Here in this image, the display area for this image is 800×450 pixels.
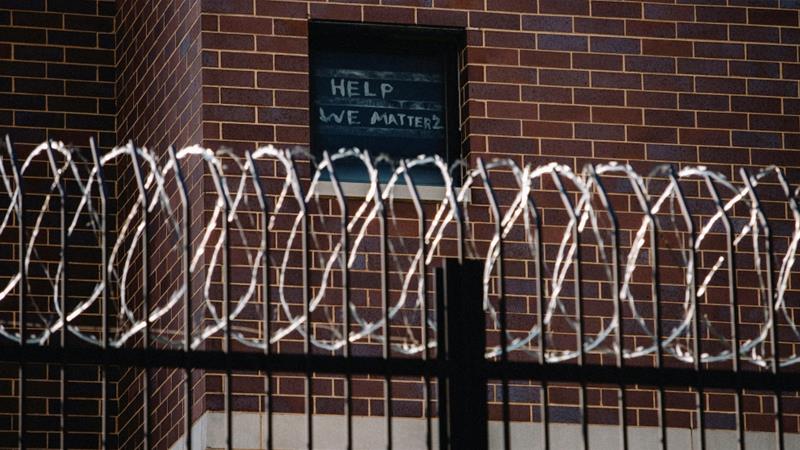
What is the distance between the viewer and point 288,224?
14539 mm

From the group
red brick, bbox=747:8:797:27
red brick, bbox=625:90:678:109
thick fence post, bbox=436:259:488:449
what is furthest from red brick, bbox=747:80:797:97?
thick fence post, bbox=436:259:488:449

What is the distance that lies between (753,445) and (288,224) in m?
3.61

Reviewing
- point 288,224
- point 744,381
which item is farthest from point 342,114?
point 744,381

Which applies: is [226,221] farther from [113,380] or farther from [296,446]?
[113,380]

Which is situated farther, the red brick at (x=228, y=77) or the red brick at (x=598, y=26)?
the red brick at (x=598, y=26)

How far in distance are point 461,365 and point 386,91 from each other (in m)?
6.59

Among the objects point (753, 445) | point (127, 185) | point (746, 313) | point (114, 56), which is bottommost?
point (753, 445)

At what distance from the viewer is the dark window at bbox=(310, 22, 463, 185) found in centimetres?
1506

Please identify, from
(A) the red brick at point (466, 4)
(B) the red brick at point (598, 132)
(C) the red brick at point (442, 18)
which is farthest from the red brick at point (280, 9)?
(B) the red brick at point (598, 132)

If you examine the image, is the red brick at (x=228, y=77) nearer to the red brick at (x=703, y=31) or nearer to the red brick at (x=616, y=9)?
the red brick at (x=616, y=9)

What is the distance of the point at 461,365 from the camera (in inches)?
348

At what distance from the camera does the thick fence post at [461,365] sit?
8.82 meters

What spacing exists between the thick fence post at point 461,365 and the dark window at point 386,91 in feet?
19.6

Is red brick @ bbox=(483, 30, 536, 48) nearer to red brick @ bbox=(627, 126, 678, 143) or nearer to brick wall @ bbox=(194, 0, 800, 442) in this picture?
brick wall @ bbox=(194, 0, 800, 442)
